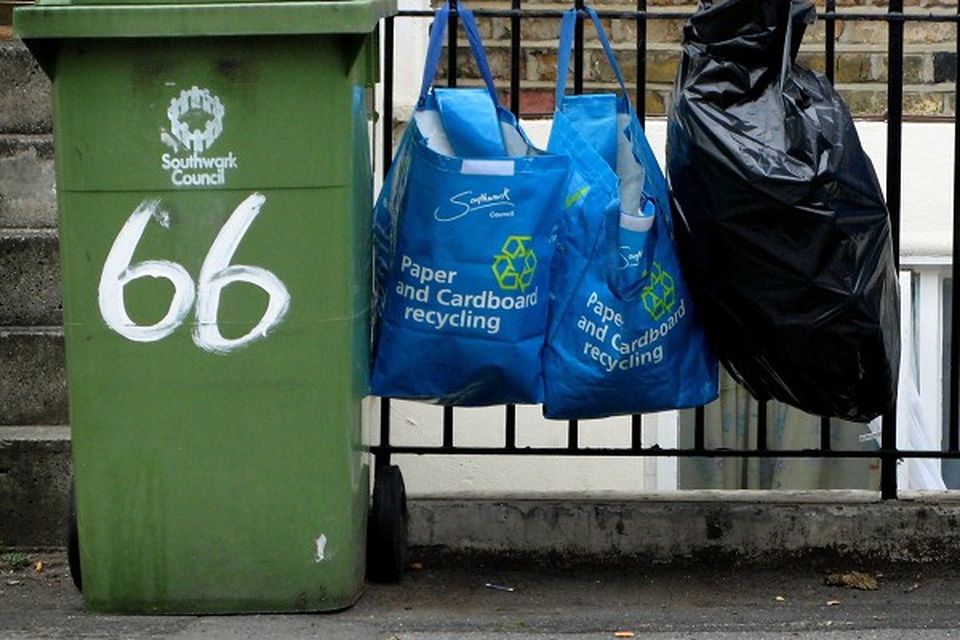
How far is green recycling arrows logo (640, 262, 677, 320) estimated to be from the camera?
12.5 feet

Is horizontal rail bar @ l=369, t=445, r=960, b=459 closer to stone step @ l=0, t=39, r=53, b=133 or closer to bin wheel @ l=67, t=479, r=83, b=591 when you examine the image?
bin wheel @ l=67, t=479, r=83, b=591

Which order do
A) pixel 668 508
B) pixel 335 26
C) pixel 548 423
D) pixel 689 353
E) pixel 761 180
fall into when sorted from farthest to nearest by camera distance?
pixel 548 423 < pixel 668 508 < pixel 689 353 < pixel 761 180 < pixel 335 26

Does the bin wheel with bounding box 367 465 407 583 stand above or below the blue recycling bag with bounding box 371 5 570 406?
below

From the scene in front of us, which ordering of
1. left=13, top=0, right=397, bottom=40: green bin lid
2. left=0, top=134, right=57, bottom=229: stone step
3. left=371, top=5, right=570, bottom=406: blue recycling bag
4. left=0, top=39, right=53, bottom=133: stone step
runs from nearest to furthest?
1. left=13, top=0, right=397, bottom=40: green bin lid
2. left=371, top=5, right=570, bottom=406: blue recycling bag
3. left=0, top=134, right=57, bottom=229: stone step
4. left=0, top=39, right=53, bottom=133: stone step

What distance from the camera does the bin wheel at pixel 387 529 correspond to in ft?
12.9

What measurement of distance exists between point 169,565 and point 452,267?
0.84 metres

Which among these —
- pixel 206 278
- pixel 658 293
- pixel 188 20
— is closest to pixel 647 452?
pixel 658 293

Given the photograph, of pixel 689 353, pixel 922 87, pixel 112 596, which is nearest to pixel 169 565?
pixel 112 596

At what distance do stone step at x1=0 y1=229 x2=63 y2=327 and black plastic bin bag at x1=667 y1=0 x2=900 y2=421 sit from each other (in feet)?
5.55

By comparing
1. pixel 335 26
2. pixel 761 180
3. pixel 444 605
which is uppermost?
pixel 335 26

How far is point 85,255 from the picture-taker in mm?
3500

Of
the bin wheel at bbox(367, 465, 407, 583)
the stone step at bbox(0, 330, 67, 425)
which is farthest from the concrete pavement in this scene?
the stone step at bbox(0, 330, 67, 425)

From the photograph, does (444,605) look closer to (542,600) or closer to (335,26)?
(542,600)

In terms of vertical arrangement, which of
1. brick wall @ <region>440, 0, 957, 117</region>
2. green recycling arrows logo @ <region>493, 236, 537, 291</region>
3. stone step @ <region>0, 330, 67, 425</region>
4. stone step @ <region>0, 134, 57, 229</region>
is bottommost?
stone step @ <region>0, 330, 67, 425</region>
